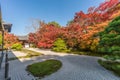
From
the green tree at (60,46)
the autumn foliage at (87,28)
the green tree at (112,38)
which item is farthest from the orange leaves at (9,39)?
the green tree at (112,38)

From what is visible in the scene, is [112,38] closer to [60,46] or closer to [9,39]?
[60,46]

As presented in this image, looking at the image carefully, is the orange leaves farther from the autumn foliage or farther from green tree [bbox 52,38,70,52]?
green tree [bbox 52,38,70,52]

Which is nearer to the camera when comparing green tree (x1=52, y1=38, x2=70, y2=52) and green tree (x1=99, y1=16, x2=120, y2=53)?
green tree (x1=99, y1=16, x2=120, y2=53)

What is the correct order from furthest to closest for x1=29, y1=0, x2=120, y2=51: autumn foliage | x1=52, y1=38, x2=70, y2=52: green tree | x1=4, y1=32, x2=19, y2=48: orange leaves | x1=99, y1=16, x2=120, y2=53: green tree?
x1=4, y1=32, x2=19, y2=48: orange leaves
x1=52, y1=38, x2=70, y2=52: green tree
x1=29, y1=0, x2=120, y2=51: autumn foliage
x1=99, y1=16, x2=120, y2=53: green tree

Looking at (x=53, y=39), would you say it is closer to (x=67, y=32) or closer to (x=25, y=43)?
(x=67, y=32)

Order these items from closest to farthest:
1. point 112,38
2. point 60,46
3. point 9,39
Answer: point 112,38
point 60,46
point 9,39

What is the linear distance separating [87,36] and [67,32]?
5.11 meters

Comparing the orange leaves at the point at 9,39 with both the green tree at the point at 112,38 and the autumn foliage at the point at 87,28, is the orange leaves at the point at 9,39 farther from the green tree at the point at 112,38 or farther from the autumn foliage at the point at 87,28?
the green tree at the point at 112,38

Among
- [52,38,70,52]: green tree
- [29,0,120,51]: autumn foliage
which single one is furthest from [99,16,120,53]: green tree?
[52,38,70,52]: green tree

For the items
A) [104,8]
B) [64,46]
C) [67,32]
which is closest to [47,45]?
[64,46]

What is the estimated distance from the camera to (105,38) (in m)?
7.37

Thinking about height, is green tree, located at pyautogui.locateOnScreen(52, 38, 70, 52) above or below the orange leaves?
below

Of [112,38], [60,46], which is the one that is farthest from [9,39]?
[112,38]

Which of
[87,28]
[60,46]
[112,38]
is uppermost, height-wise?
[87,28]
